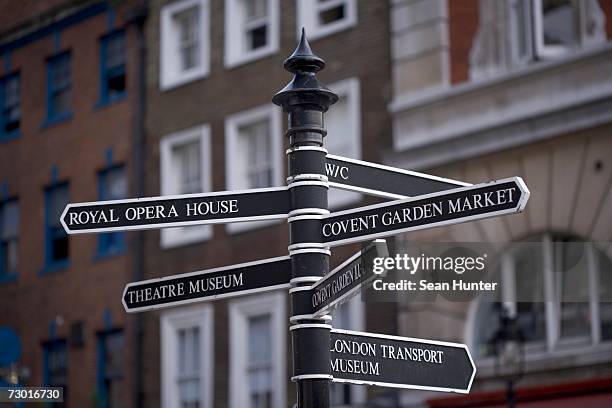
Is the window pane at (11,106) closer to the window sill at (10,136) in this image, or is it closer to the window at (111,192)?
the window sill at (10,136)

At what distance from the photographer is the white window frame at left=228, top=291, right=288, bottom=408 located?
79.0 ft

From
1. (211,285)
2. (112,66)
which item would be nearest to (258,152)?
(112,66)

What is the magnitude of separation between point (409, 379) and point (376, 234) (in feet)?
2.60

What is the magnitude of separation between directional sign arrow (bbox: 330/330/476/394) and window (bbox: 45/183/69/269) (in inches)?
888

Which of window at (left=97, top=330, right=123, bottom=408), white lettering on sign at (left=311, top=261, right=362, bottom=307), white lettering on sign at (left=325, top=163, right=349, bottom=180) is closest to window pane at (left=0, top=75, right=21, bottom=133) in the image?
window at (left=97, top=330, right=123, bottom=408)

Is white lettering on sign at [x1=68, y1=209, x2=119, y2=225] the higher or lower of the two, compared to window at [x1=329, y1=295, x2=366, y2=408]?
lower

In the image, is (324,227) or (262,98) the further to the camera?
(262,98)

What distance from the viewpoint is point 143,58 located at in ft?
92.1

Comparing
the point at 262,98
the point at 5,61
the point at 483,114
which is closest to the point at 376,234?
the point at 483,114

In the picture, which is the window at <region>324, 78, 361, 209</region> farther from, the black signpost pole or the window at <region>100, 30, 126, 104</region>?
the black signpost pole

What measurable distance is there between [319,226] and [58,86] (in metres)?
24.0

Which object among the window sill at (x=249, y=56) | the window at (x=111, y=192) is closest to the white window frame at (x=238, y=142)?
the window sill at (x=249, y=56)

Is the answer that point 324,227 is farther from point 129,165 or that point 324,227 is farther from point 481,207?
point 129,165

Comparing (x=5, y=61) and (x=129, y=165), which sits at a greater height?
(x=5, y=61)
